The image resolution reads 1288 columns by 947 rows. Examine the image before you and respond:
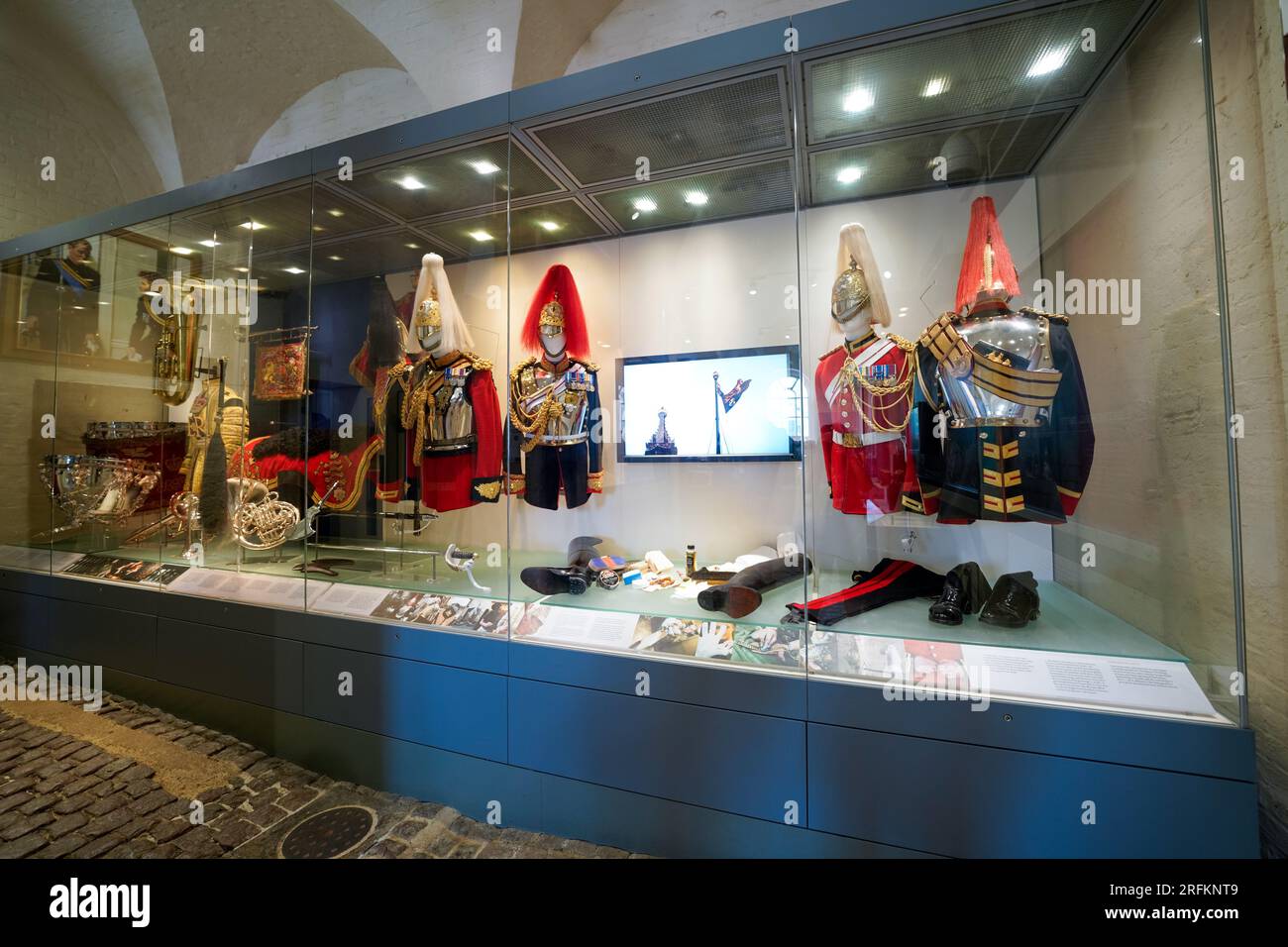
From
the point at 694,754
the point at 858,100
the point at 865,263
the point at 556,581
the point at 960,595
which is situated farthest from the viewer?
the point at 556,581

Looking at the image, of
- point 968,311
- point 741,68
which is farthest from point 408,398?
point 968,311

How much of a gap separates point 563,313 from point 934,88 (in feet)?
6.10

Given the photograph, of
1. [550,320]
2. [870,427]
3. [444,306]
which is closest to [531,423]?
[550,320]

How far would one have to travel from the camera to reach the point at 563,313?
261cm

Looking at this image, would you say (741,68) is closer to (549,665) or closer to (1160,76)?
(1160,76)

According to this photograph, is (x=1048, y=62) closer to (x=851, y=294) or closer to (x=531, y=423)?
(x=851, y=294)

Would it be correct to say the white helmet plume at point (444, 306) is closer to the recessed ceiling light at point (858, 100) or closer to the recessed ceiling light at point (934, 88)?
the recessed ceiling light at point (858, 100)

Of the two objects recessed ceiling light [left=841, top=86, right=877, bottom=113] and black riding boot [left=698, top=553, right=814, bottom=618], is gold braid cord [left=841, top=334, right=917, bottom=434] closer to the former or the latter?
black riding boot [left=698, top=553, right=814, bottom=618]

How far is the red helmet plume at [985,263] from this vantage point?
187 centimetres

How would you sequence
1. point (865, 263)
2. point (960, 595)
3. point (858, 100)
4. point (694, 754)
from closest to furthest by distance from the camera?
1. point (694, 754)
2. point (960, 595)
3. point (858, 100)
4. point (865, 263)

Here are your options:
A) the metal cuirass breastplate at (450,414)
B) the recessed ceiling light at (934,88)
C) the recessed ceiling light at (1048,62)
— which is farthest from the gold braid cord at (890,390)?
the metal cuirass breastplate at (450,414)

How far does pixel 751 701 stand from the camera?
171cm

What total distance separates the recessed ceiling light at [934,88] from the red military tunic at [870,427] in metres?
0.95

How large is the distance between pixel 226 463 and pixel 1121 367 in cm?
468
